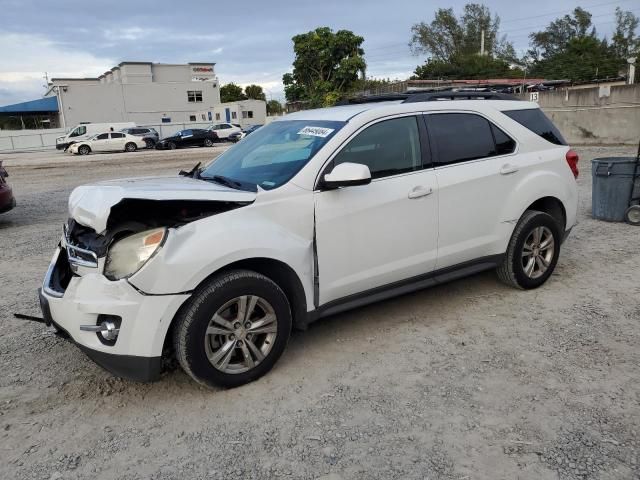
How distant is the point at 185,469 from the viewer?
2.72 metres

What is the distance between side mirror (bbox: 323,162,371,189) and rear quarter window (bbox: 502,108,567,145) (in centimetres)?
200

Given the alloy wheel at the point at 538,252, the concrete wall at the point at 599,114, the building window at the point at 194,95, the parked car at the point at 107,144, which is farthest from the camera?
the building window at the point at 194,95

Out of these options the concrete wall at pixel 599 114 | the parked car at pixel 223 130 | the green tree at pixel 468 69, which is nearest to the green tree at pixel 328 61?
the parked car at pixel 223 130

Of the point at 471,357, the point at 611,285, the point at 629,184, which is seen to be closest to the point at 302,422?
the point at 471,357

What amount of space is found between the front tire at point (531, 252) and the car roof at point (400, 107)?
1010 mm

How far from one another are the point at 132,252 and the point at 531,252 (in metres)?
3.50

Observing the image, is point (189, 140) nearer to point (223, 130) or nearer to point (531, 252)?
point (223, 130)

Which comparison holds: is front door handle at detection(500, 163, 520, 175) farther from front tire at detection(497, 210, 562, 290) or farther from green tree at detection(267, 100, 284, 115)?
green tree at detection(267, 100, 284, 115)

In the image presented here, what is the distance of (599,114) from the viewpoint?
18.8 m

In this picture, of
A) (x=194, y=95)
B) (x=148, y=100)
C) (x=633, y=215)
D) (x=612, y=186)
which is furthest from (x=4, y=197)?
(x=194, y=95)

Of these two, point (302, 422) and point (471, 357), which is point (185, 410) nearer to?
point (302, 422)

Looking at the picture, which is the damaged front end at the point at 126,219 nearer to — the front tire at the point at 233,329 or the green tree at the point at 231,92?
the front tire at the point at 233,329

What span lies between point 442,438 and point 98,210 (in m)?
2.34

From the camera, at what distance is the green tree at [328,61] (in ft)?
178
